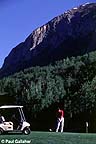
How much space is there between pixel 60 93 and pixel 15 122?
188 feet

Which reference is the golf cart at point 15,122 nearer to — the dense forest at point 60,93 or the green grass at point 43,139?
the green grass at point 43,139

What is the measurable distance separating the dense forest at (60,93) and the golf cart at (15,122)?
45251 millimetres

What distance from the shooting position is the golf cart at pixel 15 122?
22.2 meters

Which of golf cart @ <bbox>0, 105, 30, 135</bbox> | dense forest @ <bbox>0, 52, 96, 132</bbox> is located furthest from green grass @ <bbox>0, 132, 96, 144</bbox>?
dense forest @ <bbox>0, 52, 96, 132</bbox>

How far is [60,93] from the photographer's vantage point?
8356cm

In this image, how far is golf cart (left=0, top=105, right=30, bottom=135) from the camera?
22202 mm

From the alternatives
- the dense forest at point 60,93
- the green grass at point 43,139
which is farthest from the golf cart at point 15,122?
the dense forest at point 60,93

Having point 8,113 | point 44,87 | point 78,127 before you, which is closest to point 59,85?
point 44,87

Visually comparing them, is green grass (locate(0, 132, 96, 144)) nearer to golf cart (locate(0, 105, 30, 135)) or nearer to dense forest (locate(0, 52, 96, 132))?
golf cart (locate(0, 105, 30, 135))

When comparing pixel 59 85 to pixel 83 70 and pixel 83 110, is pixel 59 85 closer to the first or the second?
pixel 83 70

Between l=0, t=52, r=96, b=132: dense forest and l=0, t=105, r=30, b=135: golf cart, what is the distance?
45251 millimetres

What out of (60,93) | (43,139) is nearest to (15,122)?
(43,139)

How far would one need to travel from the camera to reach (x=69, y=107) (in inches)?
3076

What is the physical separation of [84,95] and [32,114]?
1052 cm
